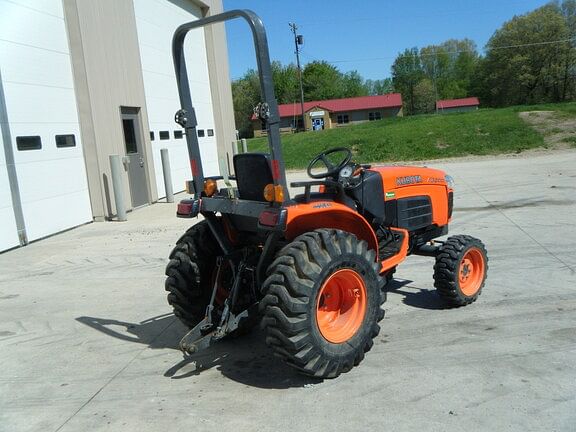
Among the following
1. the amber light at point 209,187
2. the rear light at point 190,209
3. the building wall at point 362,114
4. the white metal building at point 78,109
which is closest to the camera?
the rear light at point 190,209

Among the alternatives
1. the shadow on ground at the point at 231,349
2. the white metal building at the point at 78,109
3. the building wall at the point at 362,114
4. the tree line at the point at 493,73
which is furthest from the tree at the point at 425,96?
the shadow on ground at the point at 231,349

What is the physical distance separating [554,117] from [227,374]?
26.4 meters

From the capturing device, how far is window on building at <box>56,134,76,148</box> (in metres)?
10.5

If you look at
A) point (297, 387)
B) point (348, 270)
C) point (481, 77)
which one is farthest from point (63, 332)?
point (481, 77)

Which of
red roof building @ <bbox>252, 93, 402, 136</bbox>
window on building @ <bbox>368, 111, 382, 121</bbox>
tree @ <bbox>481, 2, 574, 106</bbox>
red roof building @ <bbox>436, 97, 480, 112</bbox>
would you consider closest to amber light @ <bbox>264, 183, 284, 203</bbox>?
tree @ <bbox>481, 2, 574, 106</bbox>

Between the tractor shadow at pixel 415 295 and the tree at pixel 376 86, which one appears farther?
the tree at pixel 376 86

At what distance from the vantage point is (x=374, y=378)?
3670mm

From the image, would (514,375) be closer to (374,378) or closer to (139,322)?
(374,378)

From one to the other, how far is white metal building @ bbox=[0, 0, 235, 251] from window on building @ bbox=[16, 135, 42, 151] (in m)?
0.02

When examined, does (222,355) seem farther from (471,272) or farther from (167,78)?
(167,78)

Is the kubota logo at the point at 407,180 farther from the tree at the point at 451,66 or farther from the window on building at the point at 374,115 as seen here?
the tree at the point at 451,66

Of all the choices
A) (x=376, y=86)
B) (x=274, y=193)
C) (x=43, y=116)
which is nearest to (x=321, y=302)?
(x=274, y=193)

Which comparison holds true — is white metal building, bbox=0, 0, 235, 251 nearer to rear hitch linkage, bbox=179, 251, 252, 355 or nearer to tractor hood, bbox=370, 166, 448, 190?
rear hitch linkage, bbox=179, 251, 252, 355

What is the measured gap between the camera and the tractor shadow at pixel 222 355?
3.80m
